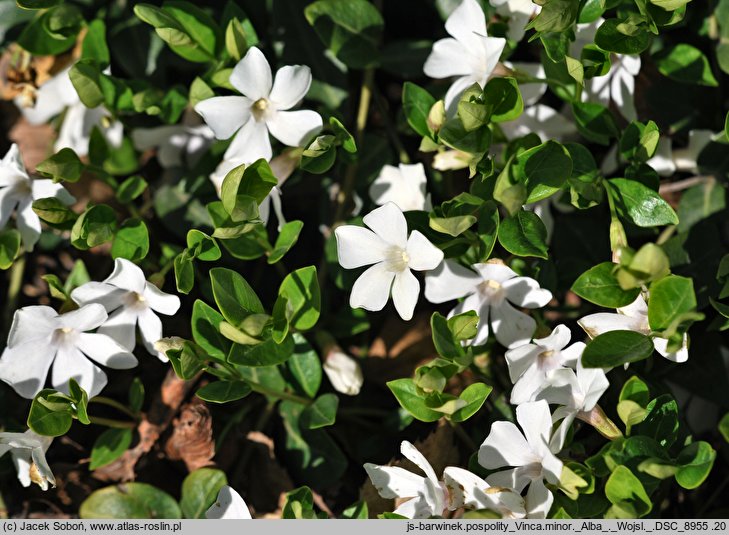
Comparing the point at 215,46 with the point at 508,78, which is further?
the point at 215,46

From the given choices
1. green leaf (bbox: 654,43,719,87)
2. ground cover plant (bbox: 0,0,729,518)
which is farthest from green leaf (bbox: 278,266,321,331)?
green leaf (bbox: 654,43,719,87)

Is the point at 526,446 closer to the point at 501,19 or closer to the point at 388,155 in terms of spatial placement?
the point at 388,155

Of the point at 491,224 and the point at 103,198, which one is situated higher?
the point at 491,224

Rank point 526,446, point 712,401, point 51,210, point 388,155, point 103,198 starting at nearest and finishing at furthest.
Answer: point 526,446 < point 51,210 < point 712,401 < point 388,155 < point 103,198

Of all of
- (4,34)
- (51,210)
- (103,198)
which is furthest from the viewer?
(103,198)

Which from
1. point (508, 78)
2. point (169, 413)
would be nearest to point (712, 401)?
point (508, 78)

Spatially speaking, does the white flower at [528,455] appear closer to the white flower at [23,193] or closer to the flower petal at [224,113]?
the flower petal at [224,113]

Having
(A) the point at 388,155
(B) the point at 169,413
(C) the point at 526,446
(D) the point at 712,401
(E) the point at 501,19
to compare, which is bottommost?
(B) the point at 169,413
